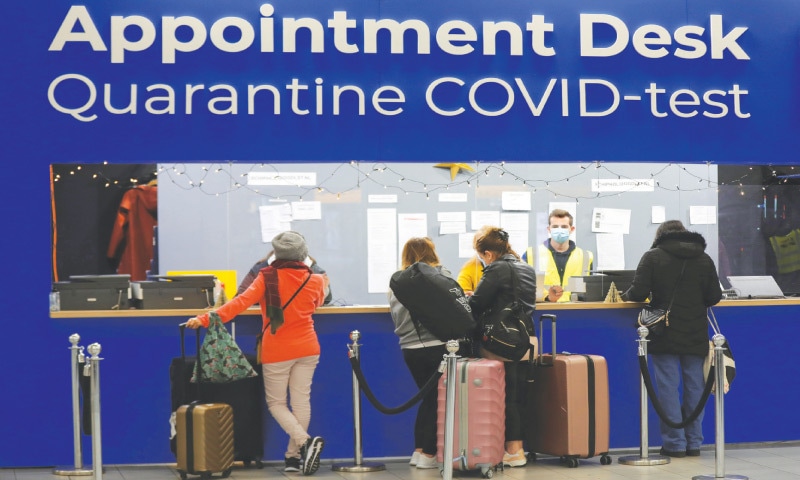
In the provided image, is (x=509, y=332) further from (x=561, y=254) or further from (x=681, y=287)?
(x=561, y=254)

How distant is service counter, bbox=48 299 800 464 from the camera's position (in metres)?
6.59

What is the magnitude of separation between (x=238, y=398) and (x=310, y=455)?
58 cm

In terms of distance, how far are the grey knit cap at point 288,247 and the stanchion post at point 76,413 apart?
1272mm

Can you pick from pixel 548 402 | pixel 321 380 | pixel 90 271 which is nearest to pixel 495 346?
pixel 548 402

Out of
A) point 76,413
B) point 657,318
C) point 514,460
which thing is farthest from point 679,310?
point 76,413

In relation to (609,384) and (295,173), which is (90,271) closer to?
(295,173)

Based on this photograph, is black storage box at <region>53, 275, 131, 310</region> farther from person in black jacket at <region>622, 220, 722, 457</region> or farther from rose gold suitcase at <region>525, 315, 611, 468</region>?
→ person in black jacket at <region>622, 220, 722, 457</region>

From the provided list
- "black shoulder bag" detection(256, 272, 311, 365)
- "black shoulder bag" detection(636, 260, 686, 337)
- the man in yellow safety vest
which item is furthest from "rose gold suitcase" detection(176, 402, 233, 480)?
the man in yellow safety vest

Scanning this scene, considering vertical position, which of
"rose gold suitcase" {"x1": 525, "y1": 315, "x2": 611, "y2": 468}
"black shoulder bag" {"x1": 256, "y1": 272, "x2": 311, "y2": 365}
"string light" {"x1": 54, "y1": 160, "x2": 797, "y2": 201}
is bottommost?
"rose gold suitcase" {"x1": 525, "y1": 315, "x2": 611, "y2": 468}

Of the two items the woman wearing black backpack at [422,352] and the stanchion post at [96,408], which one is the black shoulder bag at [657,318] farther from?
the stanchion post at [96,408]

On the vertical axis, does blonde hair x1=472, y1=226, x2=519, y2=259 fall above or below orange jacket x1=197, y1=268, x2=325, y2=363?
above

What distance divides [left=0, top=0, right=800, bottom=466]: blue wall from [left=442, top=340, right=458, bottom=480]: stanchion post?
1870 millimetres

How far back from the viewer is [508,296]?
6.18 meters

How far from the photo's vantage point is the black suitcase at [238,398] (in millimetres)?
6348
